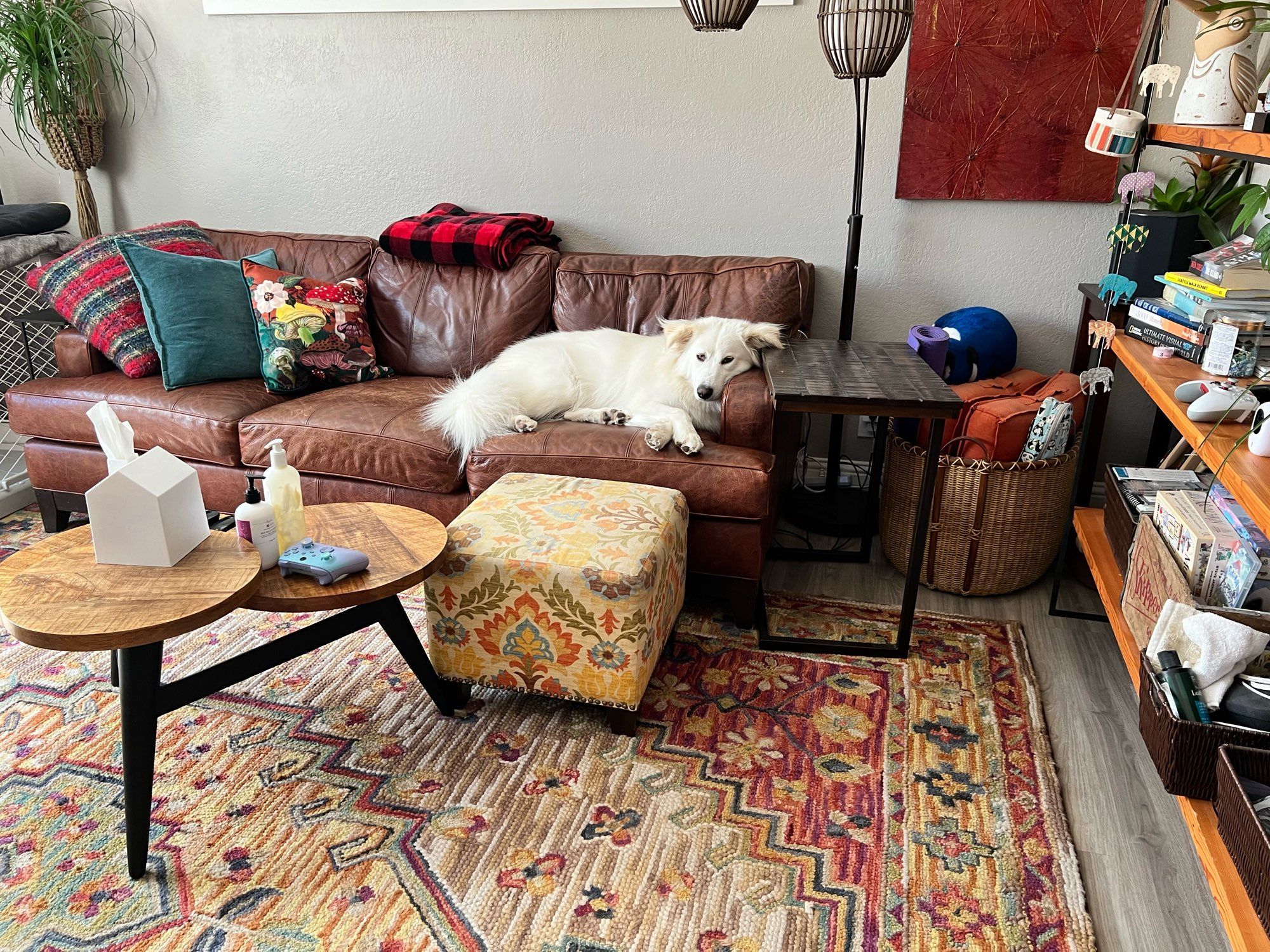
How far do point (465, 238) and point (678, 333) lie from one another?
93 centimetres

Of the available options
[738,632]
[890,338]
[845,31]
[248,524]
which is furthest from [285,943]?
[890,338]

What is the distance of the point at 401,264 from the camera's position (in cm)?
313

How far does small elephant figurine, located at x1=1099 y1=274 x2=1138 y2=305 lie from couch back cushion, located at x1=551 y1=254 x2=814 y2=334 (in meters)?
0.89

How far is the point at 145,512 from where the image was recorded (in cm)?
159

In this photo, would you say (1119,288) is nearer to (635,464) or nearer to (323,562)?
(635,464)

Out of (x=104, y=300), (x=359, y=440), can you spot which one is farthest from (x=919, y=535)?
(x=104, y=300)

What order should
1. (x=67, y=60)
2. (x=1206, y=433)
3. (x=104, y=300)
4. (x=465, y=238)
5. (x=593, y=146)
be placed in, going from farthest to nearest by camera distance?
1. (x=67, y=60)
2. (x=593, y=146)
3. (x=465, y=238)
4. (x=104, y=300)
5. (x=1206, y=433)

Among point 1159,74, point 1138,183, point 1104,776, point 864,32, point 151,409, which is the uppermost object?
point 864,32

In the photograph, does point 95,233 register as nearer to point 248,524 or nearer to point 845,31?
point 248,524

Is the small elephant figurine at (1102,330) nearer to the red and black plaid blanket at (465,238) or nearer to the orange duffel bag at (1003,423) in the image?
the orange duffel bag at (1003,423)

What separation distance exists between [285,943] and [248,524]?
0.73m

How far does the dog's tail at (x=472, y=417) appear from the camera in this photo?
250 centimetres

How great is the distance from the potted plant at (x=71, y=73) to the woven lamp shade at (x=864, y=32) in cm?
268

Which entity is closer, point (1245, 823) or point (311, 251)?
point (1245, 823)
